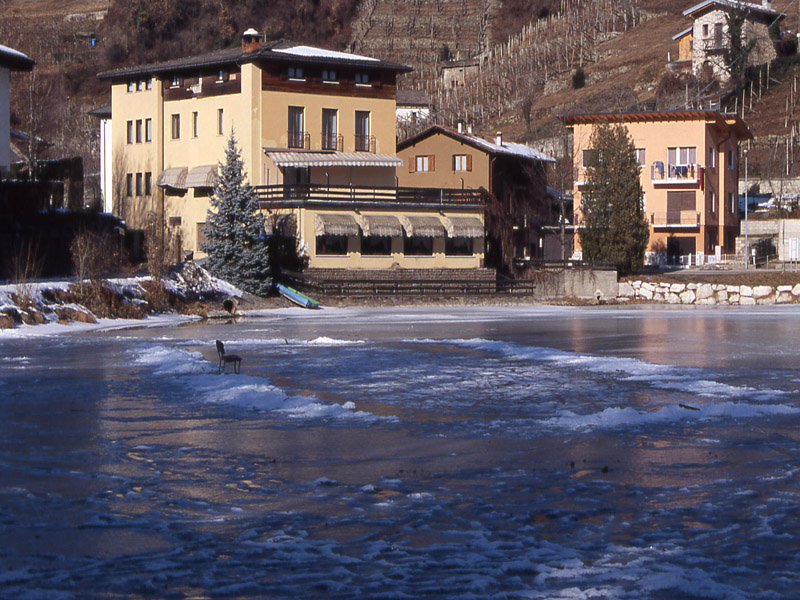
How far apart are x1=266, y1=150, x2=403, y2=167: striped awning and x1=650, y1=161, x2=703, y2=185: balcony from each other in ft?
60.3

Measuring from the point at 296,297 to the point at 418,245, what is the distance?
11783mm

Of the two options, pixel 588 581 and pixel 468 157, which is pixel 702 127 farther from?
pixel 588 581

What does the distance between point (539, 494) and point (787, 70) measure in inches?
3730

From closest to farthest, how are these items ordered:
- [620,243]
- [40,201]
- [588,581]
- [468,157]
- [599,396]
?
[588,581]
[599,396]
[40,201]
[620,243]
[468,157]

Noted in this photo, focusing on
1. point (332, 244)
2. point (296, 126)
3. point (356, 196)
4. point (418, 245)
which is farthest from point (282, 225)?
point (296, 126)

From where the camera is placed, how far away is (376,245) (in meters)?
52.7

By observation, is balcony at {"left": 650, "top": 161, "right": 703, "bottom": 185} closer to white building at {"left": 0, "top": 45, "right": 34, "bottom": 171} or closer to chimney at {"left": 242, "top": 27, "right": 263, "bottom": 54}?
chimney at {"left": 242, "top": 27, "right": 263, "bottom": 54}

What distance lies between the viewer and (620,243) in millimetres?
52656

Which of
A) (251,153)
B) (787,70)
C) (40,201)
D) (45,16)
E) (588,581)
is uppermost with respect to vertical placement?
(45,16)

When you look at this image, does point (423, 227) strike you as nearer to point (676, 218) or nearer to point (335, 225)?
point (335, 225)

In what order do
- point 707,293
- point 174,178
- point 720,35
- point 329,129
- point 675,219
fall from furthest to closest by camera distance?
point 720,35, point 675,219, point 174,178, point 329,129, point 707,293

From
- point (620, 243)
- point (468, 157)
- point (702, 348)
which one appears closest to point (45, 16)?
point (468, 157)

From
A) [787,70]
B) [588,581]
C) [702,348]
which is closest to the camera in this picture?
[588,581]

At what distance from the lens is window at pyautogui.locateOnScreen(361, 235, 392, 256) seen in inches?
2058
